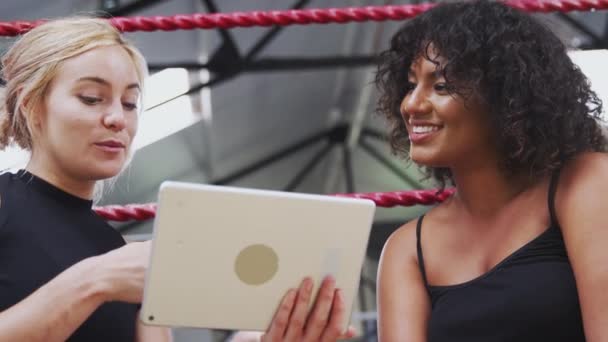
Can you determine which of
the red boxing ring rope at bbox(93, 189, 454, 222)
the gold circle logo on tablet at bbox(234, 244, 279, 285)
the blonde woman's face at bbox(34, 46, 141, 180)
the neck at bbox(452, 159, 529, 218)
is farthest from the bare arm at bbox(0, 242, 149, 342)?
the neck at bbox(452, 159, 529, 218)

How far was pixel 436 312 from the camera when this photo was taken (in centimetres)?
116

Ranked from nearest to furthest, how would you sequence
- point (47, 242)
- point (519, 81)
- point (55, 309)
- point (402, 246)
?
point (55, 309)
point (47, 242)
point (519, 81)
point (402, 246)

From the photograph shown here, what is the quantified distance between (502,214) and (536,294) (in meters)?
0.15

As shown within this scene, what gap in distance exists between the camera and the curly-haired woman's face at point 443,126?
3.81 ft

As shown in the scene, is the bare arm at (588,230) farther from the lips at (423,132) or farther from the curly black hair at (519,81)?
the lips at (423,132)

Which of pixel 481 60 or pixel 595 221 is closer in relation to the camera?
pixel 595 221

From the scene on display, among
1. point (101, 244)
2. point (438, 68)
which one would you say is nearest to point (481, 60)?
point (438, 68)

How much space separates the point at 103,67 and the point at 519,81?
57cm

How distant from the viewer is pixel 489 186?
47.2 inches

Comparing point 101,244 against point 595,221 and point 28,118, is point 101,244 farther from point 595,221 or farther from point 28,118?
point 595,221

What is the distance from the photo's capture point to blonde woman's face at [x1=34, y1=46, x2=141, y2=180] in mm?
1088

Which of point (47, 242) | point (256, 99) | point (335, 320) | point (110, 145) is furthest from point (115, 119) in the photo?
point (256, 99)

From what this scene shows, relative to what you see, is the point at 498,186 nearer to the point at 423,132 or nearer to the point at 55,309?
the point at 423,132

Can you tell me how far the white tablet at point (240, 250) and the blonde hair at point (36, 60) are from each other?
337 millimetres
